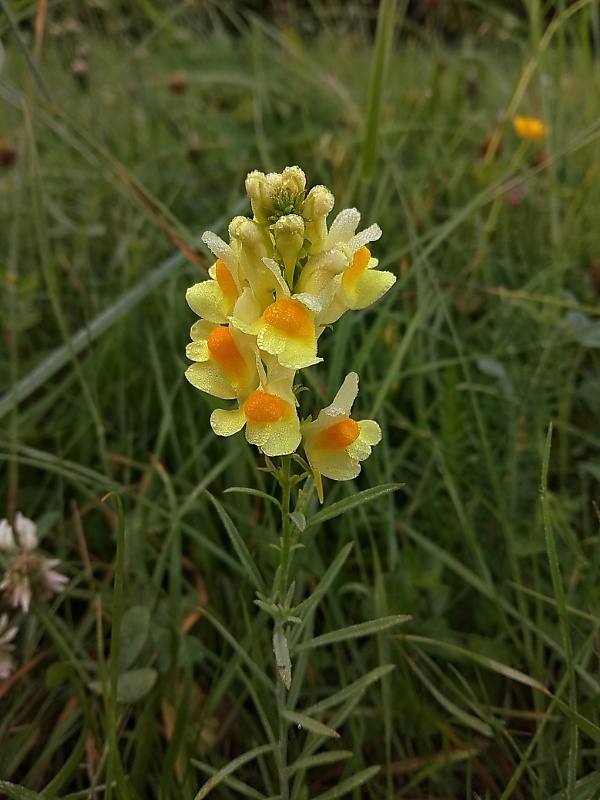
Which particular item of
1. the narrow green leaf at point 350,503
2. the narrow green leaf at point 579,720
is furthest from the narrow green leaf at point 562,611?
the narrow green leaf at point 350,503

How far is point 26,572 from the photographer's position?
34.1 inches

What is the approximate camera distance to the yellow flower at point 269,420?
1.88 ft

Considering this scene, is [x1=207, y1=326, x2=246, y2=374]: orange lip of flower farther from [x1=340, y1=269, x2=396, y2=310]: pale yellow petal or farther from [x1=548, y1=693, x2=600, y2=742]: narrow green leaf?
[x1=548, y1=693, x2=600, y2=742]: narrow green leaf

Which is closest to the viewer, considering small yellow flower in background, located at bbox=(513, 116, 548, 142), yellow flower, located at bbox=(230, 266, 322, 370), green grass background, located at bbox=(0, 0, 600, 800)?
yellow flower, located at bbox=(230, 266, 322, 370)

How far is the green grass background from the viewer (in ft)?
2.63

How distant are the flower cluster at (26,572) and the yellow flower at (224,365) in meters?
0.41

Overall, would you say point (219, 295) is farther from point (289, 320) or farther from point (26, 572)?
point (26, 572)

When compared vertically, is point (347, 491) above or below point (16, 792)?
below

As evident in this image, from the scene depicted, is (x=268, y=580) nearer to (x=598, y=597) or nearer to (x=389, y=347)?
(x=598, y=597)

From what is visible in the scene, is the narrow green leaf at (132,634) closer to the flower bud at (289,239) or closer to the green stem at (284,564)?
the green stem at (284,564)

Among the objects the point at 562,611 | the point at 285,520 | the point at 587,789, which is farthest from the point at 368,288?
the point at 587,789

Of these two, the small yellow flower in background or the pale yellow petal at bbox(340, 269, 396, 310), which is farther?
the small yellow flower in background

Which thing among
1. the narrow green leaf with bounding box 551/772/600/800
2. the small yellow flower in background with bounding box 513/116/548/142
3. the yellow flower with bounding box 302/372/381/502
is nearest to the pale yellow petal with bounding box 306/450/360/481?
the yellow flower with bounding box 302/372/381/502

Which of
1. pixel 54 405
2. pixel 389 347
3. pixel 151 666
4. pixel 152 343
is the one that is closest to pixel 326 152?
pixel 389 347
